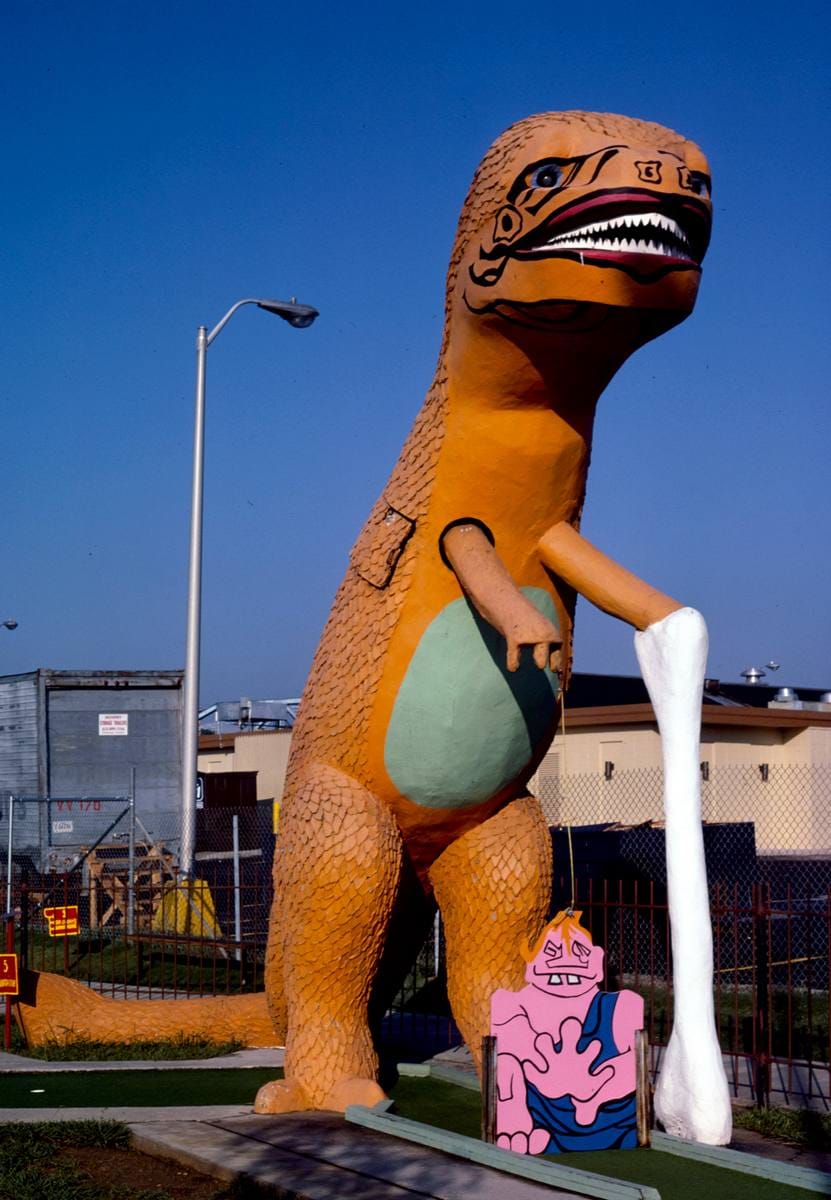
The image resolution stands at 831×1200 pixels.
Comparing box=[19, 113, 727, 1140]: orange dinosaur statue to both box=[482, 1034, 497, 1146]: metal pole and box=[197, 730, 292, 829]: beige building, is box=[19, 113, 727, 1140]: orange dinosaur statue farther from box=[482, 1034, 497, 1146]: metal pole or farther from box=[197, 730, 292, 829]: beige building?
box=[197, 730, 292, 829]: beige building

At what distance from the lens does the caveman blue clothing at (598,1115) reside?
16.9 ft

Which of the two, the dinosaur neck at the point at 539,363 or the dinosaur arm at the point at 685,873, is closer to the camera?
the dinosaur arm at the point at 685,873

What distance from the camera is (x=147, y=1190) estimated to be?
196 inches

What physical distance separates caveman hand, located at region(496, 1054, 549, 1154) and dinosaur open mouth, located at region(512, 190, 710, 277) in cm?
289

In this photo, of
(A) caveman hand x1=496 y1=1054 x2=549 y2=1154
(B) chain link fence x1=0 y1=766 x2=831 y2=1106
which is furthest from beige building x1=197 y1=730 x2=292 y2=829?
(A) caveman hand x1=496 y1=1054 x2=549 y2=1154

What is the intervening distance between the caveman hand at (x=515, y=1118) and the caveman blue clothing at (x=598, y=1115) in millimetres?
27

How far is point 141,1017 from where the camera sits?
286 inches

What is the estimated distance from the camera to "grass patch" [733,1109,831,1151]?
6.15m

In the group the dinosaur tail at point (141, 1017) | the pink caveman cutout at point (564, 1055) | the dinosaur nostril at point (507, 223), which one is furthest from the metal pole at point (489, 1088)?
the dinosaur nostril at point (507, 223)

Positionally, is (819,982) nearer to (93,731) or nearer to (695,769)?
(695,769)

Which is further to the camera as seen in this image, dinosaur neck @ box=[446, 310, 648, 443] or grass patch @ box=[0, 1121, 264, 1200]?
dinosaur neck @ box=[446, 310, 648, 443]

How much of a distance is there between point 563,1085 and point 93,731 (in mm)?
12775

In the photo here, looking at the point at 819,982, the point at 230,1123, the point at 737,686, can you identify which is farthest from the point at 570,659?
the point at 737,686

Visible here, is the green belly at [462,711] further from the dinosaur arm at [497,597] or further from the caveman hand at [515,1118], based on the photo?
the caveman hand at [515,1118]
